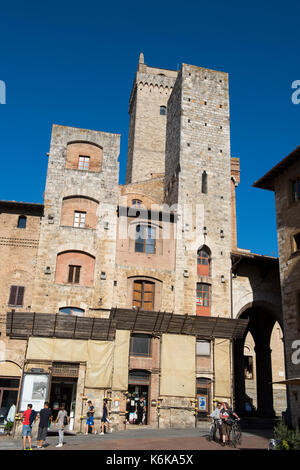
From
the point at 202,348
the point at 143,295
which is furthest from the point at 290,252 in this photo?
the point at 143,295

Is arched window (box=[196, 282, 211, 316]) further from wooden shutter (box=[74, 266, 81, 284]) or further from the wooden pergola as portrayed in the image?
wooden shutter (box=[74, 266, 81, 284])

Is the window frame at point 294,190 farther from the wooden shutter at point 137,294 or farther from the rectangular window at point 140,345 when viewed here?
the rectangular window at point 140,345

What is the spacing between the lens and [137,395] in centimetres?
2364

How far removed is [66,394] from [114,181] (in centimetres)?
1198

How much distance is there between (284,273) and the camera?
2308cm

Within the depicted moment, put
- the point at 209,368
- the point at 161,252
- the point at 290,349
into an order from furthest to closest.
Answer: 1. the point at 161,252
2. the point at 209,368
3. the point at 290,349

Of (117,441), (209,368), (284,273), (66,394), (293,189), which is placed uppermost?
(293,189)

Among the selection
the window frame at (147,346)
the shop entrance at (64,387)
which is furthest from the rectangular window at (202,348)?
the shop entrance at (64,387)

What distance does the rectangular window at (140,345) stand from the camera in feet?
78.3

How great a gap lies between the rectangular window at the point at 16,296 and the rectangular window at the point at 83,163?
26.1 feet

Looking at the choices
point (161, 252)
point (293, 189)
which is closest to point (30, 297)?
point (161, 252)

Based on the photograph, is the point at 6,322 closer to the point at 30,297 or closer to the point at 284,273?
the point at 30,297

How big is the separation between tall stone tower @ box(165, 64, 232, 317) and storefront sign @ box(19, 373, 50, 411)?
26.1 ft

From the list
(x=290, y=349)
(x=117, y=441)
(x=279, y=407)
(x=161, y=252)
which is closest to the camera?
(x=117, y=441)
